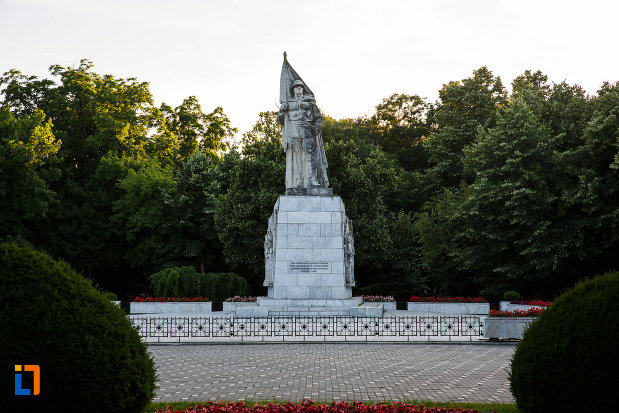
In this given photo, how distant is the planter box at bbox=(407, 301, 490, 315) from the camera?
31.4m

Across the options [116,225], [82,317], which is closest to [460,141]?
[116,225]

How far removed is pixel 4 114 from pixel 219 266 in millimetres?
16476

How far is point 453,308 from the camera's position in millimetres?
31828

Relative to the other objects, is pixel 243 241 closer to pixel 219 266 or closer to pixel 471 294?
pixel 219 266

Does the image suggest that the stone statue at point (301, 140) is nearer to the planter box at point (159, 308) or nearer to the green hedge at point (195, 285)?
the planter box at point (159, 308)

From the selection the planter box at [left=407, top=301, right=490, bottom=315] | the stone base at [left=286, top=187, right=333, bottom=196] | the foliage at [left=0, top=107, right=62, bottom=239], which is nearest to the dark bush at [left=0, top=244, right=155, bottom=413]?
the stone base at [left=286, top=187, right=333, bottom=196]

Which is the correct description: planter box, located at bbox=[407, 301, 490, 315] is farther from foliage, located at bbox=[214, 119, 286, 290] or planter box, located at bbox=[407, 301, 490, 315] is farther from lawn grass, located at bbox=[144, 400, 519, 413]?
lawn grass, located at bbox=[144, 400, 519, 413]

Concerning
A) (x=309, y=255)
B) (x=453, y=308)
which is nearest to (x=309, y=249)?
(x=309, y=255)

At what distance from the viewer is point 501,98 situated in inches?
1934

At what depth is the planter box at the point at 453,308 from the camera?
103ft

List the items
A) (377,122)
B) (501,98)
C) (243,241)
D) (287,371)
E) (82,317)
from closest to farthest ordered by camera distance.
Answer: (82,317)
(287,371)
(243,241)
(501,98)
(377,122)

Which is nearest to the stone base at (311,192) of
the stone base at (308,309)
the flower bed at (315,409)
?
the stone base at (308,309)

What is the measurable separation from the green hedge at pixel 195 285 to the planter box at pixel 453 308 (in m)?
9.36

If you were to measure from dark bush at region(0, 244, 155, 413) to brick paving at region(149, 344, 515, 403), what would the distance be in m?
3.91
